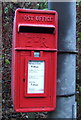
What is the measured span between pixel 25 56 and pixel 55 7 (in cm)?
51

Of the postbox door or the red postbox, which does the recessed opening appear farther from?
the postbox door

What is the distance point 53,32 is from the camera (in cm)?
175

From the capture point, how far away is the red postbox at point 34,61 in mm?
1715

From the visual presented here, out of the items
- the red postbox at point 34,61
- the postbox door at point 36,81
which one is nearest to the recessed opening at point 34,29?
the red postbox at point 34,61

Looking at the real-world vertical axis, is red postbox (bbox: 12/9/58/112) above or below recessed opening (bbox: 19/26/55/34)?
below

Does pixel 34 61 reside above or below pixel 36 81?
above

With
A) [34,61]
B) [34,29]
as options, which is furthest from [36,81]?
[34,29]

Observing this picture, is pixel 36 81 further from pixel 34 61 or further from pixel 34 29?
pixel 34 29

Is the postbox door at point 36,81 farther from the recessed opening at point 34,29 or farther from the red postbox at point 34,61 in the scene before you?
the recessed opening at point 34,29

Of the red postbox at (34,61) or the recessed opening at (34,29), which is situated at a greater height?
the recessed opening at (34,29)

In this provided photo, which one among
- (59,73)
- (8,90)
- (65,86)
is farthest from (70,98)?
(8,90)

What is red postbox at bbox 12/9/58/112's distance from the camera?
1.71 metres

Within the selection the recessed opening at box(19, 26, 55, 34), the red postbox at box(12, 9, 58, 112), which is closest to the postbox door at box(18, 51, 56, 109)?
the red postbox at box(12, 9, 58, 112)

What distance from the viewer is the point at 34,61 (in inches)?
68.9
